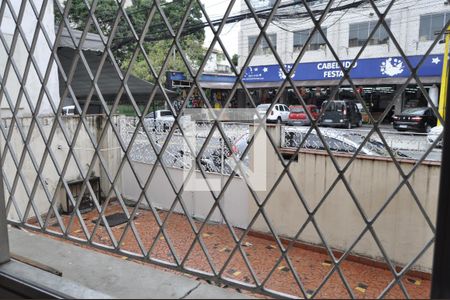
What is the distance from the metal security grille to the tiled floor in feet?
0.14

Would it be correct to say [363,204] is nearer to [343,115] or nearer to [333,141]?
[333,141]

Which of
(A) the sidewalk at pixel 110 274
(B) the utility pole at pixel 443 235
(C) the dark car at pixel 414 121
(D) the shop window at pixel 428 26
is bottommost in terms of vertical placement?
(C) the dark car at pixel 414 121

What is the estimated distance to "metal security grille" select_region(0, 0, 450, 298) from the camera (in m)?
1.00

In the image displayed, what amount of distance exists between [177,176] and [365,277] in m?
2.76

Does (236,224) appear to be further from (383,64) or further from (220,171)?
(383,64)

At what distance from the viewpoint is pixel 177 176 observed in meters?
5.20

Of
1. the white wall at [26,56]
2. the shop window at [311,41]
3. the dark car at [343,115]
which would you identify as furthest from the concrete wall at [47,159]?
the dark car at [343,115]

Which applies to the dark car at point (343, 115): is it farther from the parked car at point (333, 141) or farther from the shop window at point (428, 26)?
the parked car at point (333, 141)

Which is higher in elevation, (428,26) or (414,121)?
(428,26)

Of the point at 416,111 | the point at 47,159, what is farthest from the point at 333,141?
the point at 416,111

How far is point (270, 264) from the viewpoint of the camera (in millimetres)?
3943

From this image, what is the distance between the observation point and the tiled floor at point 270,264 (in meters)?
3.35

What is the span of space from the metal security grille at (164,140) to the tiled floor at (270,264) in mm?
43

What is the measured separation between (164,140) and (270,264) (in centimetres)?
235
